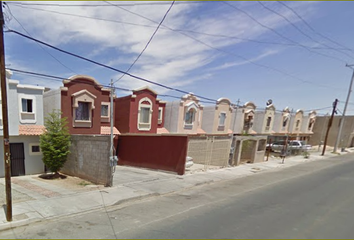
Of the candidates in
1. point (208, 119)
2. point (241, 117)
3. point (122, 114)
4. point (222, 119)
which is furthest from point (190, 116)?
point (241, 117)

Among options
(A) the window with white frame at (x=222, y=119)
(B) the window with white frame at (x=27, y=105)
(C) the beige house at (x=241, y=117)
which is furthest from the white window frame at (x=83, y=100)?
(C) the beige house at (x=241, y=117)

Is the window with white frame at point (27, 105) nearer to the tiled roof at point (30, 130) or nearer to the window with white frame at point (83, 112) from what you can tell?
the tiled roof at point (30, 130)

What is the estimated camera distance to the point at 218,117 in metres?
24.8

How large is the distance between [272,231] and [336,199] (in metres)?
4.71

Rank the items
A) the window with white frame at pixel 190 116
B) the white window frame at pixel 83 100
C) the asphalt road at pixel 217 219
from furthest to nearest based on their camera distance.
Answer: the window with white frame at pixel 190 116 < the white window frame at pixel 83 100 < the asphalt road at pixel 217 219

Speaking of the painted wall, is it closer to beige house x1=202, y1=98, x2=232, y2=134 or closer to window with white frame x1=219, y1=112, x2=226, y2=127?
beige house x1=202, y1=98, x2=232, y2=134

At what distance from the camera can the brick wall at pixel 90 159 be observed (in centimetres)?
943

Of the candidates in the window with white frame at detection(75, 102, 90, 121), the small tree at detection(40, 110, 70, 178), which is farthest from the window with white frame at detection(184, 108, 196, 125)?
the small tree at detection(40, 110, 70, 178)

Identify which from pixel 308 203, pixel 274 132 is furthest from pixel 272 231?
pixel 274 132

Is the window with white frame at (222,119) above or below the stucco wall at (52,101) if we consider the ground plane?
below

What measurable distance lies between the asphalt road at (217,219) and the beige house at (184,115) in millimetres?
13157

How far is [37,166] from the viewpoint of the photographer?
13117 millimetres

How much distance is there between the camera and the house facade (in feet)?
38.2

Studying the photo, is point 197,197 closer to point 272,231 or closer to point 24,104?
point 272,231
